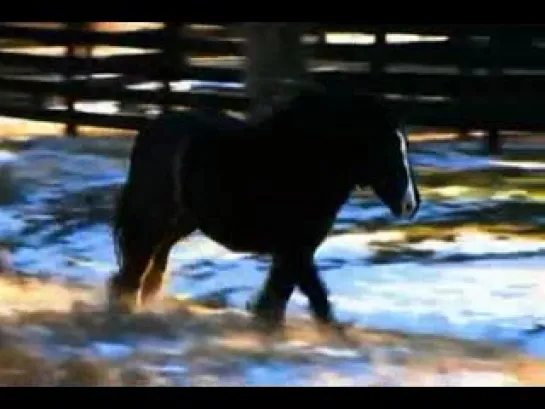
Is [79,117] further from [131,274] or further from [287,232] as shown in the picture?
[287,232]

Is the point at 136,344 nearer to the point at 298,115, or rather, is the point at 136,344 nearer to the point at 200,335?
the point at 200,335

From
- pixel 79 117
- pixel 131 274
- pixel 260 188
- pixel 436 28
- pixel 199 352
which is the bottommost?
pixel 199 352

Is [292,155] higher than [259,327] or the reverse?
higher

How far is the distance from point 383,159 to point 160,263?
37cm

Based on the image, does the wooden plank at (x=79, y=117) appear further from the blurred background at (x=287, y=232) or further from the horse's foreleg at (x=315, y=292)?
the horse's foreleg at (x=315, y=292)

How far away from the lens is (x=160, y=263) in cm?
187

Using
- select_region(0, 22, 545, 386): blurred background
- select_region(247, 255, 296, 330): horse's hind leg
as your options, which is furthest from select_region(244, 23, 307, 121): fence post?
select_region(247, 255, 296, 330): horse's hind leg

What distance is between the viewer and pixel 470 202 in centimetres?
188

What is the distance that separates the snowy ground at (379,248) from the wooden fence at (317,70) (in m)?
0.05

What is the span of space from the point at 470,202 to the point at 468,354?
0.76ft

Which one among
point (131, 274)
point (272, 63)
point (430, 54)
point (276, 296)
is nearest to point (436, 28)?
point (430, 54)
